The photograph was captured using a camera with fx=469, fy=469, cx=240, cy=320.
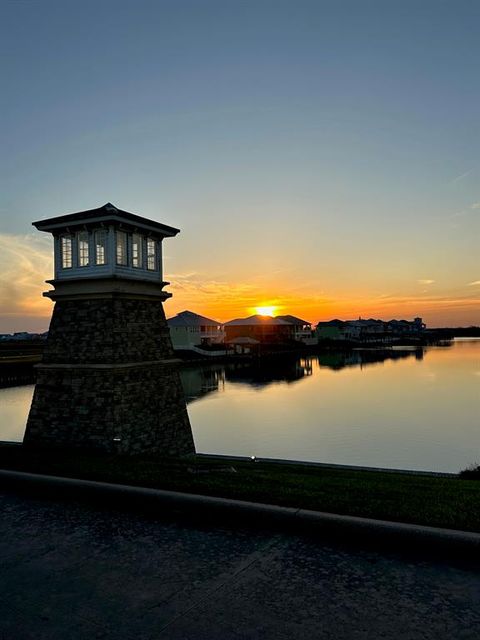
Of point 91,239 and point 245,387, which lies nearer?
point 91,239

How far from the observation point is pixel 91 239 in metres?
15.4

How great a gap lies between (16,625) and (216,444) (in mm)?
A: 21353

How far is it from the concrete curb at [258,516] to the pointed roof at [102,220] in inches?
321

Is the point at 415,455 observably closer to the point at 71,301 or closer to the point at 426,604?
the point at 71,301

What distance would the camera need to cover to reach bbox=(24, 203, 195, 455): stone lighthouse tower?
14422 millimetres

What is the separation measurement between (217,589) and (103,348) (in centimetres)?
1035

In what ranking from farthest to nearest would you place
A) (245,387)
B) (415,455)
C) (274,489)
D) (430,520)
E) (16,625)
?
(245,387) → (415,455) → (274,489) → (430,520) → (16,625)

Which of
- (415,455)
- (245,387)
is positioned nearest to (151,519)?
(415,455)

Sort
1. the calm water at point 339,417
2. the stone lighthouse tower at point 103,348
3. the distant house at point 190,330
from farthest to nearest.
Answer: the distant house at point 190,330 → the calm water at point 339,417 → the stone lighthouse tower at point 103,348

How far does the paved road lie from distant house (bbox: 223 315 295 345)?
368ft

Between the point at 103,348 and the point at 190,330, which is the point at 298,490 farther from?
the point at 190,330

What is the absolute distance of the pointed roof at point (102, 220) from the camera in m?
14.7

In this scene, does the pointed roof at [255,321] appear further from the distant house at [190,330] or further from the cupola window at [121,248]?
the cupola window at [121,248]

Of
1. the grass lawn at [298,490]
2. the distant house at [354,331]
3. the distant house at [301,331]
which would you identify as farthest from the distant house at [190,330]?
the grass lawn at [298,490]
